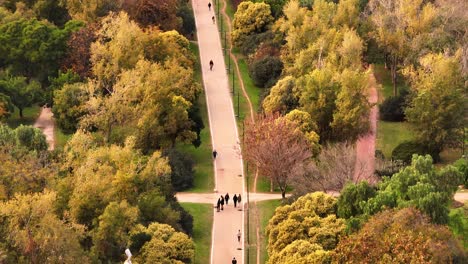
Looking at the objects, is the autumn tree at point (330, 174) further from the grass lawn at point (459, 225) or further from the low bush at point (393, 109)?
the low bush at point (393, 109)

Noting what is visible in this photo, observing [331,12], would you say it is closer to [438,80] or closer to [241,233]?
[438,80]

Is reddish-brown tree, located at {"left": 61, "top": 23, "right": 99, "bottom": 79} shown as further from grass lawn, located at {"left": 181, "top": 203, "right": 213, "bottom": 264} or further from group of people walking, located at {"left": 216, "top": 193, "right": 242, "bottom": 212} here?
group of people walking, located at {"left": 216, "top": 193, "right": 242, "bottom": 212}

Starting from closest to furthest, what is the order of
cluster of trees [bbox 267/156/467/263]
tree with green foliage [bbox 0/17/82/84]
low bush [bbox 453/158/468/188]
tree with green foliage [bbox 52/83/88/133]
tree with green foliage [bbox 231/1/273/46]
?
1. cluster of trees [bbox 267/156/467/263]
2. low bush [bbox 453/158/468/188]
3. tree with green foliage [bbox 52/83/88/133]
4. tree with green foliage [bbox 0/17/82/84]
5. tree with green foliage [bbox 231/1/273/46]

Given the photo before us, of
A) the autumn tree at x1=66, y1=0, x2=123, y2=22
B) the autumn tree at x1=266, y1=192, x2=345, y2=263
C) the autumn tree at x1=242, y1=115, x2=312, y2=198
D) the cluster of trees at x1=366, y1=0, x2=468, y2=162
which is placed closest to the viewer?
the autumn tree at x1=266, y1=192, x2=345, y2=263

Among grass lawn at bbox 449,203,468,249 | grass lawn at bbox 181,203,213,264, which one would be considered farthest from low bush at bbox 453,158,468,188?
grass lawn at bbox 181,203,213,264

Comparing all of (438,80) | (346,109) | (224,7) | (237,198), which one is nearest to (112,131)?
(237,198)

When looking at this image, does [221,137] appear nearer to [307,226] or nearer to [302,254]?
[307,226]

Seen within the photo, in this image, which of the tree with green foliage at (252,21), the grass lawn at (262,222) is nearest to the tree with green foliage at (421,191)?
the grass lawn at (262,222)
